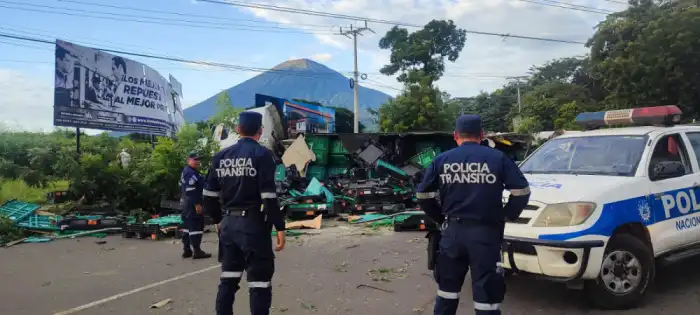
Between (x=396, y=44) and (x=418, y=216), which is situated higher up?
(x=396, y=44)

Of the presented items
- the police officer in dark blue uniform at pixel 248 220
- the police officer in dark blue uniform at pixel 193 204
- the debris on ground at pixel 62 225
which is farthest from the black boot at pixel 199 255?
the police officer in dark blue uniform at pixel 248 220

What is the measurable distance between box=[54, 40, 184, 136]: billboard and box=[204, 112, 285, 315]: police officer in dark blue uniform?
13.1 meters

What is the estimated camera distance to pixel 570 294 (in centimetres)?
551

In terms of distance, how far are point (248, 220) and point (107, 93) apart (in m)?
15.0

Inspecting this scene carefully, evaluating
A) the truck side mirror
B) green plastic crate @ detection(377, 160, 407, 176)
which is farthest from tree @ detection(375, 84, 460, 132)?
the truck side mirror

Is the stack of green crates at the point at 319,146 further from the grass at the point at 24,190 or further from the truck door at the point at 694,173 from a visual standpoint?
the truck door at the point at 694,173

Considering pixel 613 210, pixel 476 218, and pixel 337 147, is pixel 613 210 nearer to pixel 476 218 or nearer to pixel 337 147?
pixel 476 218

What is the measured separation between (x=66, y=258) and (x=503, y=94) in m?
58.4

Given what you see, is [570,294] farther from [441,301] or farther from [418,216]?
[418,216]

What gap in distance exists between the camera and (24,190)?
14.5m

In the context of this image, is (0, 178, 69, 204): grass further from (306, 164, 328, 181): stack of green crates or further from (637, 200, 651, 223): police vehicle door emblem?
(637, 200, 651, 223): police vehicle door emblem

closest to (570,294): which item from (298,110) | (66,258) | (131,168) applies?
(66,258)

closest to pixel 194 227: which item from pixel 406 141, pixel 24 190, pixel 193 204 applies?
pixel 193 204

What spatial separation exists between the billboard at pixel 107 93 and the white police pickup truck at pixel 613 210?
46.9 ft
